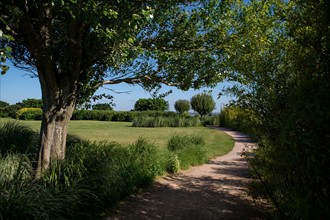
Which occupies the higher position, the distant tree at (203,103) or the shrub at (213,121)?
the distant tree at (203,103)

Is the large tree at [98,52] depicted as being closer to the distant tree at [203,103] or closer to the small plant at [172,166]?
the small plant at [172,166]

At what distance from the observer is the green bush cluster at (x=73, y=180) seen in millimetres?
4086

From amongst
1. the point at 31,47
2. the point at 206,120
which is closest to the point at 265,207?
the point at 31,47

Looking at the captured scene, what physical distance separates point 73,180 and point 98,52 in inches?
92.2

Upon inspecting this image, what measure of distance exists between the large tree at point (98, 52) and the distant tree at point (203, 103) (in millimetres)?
33236

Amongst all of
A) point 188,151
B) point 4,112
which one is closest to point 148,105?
point 4,112

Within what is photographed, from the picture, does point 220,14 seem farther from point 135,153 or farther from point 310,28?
point 135,153

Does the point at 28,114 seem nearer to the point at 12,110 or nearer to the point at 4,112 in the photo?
the point at 12,110

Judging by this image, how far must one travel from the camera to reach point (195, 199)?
19.5 ft

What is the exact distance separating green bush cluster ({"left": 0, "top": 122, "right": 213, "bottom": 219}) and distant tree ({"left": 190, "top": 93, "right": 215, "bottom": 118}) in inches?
1271

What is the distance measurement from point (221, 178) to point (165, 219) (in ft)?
11.0

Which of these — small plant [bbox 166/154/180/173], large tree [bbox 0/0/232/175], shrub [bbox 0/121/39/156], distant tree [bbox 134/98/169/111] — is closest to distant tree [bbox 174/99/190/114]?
distant tree [bbox 134/98/169/111]

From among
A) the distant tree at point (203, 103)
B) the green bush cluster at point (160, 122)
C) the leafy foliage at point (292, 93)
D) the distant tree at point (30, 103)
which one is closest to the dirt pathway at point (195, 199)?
the leafy foliage at point (292, 93)

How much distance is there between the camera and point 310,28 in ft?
8.41
